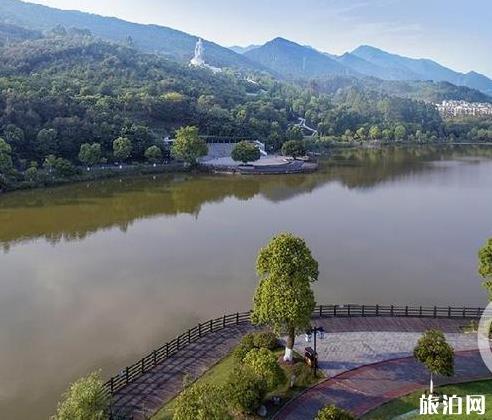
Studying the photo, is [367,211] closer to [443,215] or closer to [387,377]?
[443,215]

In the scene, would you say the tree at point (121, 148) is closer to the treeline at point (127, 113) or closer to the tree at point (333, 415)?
the treeline at point (127, 113)

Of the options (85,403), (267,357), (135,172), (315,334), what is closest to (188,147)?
(135,172)

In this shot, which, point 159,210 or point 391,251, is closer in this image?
point 391,251

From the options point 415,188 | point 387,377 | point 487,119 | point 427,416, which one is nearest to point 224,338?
point 387,377

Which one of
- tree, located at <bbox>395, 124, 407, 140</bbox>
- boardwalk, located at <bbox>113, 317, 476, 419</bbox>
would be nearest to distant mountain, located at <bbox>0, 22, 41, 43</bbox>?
tree, located at <bbox>395, 124, 407, 140</bbox>

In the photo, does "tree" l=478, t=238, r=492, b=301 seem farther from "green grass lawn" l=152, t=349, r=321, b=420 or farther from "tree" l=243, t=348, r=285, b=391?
"tree" l=243, t=348, r=285, b=391

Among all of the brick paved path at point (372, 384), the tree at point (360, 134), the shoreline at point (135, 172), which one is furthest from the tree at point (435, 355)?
the tree at point (360, 134)
